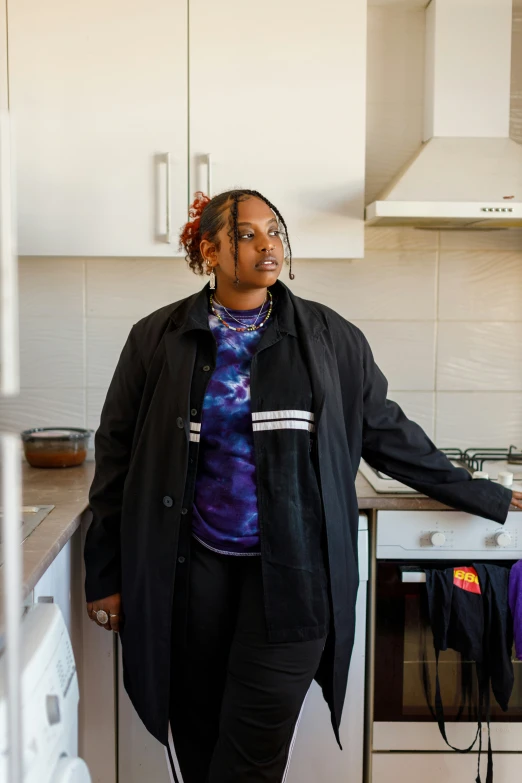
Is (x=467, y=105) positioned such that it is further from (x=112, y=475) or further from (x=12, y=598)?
(x=12, y=598)

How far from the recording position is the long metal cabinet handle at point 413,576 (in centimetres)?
189

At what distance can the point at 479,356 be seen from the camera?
2.50 metres

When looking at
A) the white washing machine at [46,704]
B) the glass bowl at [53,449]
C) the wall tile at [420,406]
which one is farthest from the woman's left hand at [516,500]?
the glass bowl at [53,449]

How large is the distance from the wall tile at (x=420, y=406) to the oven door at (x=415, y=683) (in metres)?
0.66

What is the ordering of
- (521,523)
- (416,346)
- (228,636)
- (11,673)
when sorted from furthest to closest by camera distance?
(416,346)
(521,523)
(228,636)
(11,673)

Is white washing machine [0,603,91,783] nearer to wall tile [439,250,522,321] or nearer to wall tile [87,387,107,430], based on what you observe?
wall tile [87,387,107,430]

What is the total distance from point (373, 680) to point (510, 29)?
1739 millimetres

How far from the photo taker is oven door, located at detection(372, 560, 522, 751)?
1.92m

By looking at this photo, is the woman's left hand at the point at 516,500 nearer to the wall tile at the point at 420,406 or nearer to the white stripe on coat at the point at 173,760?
the wall tile at the point at 420,406

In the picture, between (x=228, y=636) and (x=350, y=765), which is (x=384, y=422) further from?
(x=350, y=765)

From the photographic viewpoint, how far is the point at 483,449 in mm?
2492

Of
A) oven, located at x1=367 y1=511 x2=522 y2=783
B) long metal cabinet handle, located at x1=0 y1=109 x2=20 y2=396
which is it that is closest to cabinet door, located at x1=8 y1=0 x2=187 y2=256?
oven, located at x1=367 y1=511 x2=522 y2=783

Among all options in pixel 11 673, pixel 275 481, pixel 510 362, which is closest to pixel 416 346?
pixel 510 362

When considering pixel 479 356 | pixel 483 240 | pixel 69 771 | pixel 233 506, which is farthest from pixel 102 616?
pixel 483 240
